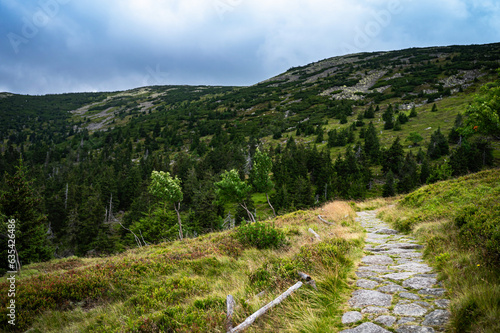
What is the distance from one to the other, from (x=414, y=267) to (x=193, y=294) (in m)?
5.66

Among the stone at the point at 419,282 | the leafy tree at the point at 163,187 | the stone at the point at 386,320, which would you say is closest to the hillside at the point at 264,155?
the leafy tree at the point at 163,187

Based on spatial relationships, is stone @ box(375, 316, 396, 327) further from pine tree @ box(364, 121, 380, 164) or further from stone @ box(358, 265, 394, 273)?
pine tree @ box(364, 121, 380, 164)

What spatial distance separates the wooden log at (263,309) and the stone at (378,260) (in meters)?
3.01

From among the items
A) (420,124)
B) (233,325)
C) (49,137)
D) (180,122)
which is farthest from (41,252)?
(49,137)

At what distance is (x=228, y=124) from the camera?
131000 mm

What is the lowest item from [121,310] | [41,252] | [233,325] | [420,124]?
[41,252]

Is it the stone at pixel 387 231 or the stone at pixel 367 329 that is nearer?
the stone at pixel 367 329

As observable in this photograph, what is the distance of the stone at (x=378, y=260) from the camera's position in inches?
249

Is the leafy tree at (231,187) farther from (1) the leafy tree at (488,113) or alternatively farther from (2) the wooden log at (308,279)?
(1) the leafy tree at (488,113)

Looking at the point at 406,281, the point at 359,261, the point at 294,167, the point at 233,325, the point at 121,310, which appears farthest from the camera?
the point at 294,167

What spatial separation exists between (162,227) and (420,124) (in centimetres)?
9020

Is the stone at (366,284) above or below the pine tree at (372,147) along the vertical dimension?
below

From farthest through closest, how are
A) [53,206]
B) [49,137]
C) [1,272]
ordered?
[49,137] < [53,206] < [1,272]

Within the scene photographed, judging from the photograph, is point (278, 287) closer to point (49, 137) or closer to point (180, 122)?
point (180, 122)
